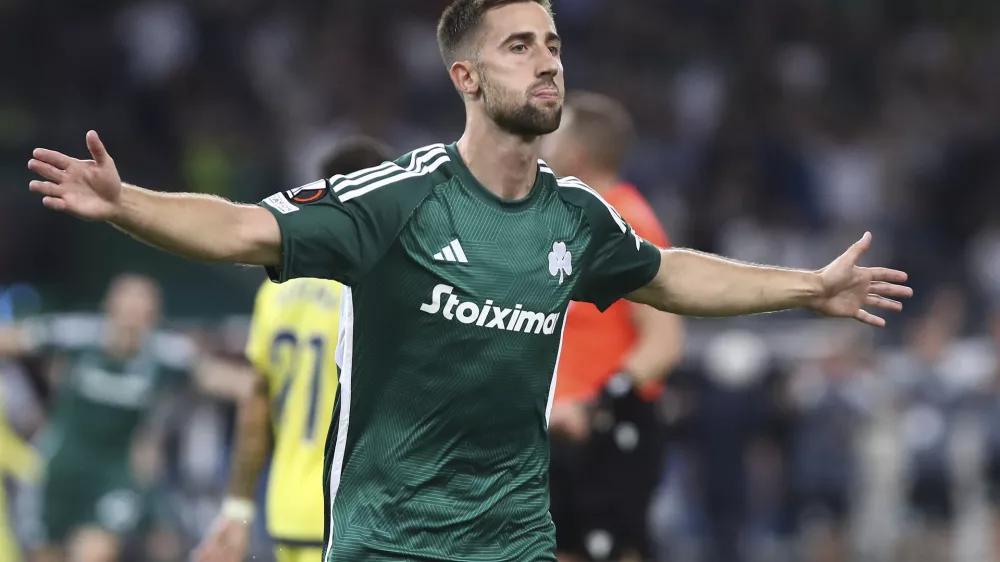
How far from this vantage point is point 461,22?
15.0 ft

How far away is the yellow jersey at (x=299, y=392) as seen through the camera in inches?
243

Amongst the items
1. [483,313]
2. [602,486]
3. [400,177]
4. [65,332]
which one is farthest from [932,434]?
[400,177]

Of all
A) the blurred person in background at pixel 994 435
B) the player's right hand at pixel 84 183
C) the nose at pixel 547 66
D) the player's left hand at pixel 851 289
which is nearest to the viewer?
the player's right hand at pixel 84 183

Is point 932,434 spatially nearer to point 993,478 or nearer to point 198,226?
point 993,478

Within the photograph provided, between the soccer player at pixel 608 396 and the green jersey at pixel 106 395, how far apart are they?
15.2ft

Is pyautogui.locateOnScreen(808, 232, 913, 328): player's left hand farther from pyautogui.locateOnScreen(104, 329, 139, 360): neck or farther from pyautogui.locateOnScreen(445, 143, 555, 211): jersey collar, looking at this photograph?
pyautogui.locateOnScreen(104, 329, 139, 360): neck

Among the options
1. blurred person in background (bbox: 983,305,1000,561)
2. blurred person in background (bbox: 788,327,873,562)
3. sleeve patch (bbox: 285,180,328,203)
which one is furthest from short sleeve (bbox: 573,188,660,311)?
blurred person in background (bbox: 983,305,1000,561)

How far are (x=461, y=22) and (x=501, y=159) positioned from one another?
0.44m

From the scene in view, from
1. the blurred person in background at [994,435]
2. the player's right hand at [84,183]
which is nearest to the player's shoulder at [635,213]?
the player's right hand at [84,183]

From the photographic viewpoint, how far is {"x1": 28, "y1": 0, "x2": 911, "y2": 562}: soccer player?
4.18m

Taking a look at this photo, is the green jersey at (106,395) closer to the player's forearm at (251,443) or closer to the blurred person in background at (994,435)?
the player's forearm at (251,443)

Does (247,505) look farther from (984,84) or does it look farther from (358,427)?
(984,84)

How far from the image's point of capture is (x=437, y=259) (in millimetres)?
4223

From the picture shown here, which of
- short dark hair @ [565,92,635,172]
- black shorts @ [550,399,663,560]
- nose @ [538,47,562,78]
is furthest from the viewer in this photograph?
short dark hair @ [565,92,635,172]
